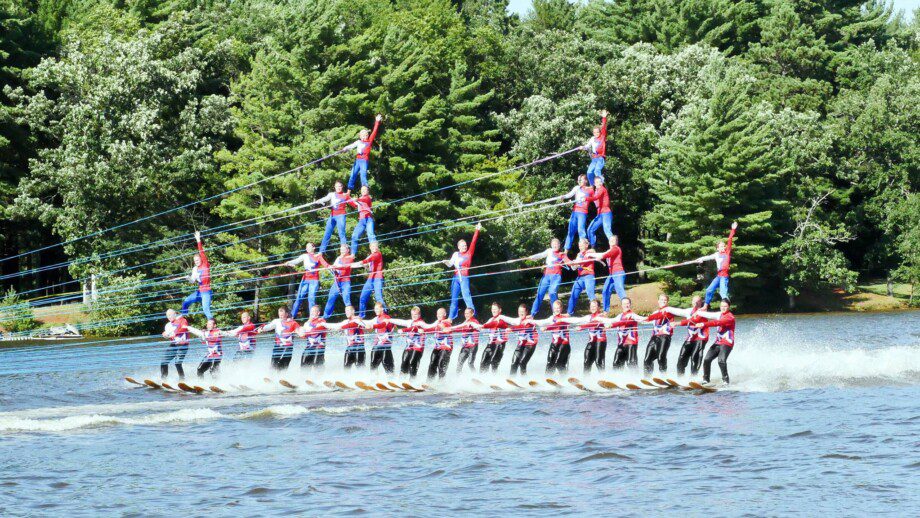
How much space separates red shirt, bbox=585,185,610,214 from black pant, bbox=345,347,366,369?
622 cm

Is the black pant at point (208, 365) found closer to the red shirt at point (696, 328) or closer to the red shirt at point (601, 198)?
the red shirt at point (601, 198)

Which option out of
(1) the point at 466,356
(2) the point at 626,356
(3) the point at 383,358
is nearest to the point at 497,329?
(1) the point at 466,356

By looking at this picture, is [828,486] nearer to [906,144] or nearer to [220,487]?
[220,487]

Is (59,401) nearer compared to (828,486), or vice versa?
(828,486)

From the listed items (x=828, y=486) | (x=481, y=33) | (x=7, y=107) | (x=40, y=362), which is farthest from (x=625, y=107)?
(x=828, y=486)

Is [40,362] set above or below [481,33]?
below

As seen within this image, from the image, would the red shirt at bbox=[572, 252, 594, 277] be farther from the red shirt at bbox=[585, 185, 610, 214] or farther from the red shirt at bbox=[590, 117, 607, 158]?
the red shirt at bbox=[590, 117, 607, 158]

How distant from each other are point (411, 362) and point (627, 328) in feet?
15.9

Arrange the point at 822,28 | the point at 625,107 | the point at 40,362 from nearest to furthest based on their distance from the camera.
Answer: the point at 40,362 < the point at 625,107 < the point at 822,28

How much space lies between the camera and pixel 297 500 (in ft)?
57.1

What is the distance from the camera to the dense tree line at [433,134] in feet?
156

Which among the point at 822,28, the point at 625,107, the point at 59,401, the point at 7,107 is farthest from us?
the point at 822,28

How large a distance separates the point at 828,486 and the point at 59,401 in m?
16.6

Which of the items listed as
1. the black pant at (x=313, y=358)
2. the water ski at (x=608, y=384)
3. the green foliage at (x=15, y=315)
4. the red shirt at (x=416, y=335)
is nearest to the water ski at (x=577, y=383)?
the water ski at (x=608, y=384)
